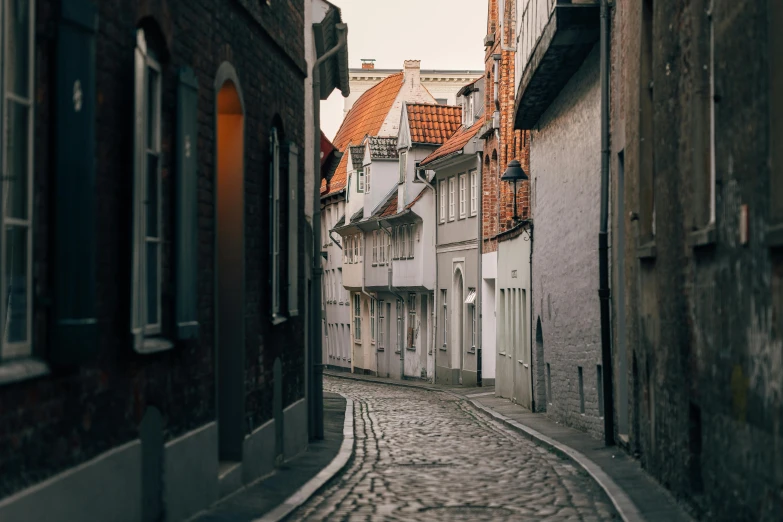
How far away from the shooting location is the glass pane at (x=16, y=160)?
631 cm

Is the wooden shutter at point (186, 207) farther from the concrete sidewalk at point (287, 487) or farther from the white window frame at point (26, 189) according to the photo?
the white window frame at point (26, 189)

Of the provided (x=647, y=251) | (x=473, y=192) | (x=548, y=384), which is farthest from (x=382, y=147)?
(x=647, y=251)

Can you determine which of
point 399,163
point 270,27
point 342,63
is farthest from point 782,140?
point 399,163

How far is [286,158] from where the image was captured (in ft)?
49.2

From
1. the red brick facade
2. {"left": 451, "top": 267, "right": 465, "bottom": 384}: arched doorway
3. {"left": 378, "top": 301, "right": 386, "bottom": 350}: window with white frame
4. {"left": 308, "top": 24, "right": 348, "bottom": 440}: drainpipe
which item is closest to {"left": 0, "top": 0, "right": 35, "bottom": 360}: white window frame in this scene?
{"left": 308, "top": 24, "right": 348, "bottom": 440}: drainpipe

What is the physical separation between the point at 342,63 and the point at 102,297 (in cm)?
1914

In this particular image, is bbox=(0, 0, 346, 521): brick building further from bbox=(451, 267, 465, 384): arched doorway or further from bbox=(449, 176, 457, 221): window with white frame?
bbox=(449, 176, 457, 221): window with white frame

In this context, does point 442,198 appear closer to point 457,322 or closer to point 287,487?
point 457,322

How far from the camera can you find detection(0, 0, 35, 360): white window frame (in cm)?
617

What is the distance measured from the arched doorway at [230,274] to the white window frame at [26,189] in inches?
226

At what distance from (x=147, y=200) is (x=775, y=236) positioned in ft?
13.5

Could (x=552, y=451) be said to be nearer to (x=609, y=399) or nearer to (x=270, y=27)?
(x=609, y=399)

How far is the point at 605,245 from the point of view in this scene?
695 inches

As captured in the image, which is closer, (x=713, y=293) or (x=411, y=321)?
(x=713, y=293)
